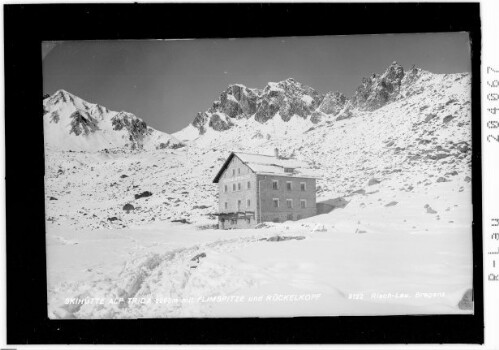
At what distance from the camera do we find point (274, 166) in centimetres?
619

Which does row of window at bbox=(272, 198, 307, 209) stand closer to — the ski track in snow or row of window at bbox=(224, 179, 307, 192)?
row of window at bbox=(224, 179, 307, 192)

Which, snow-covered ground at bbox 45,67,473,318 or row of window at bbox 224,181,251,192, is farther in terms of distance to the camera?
row of window at bbox 224,181,251,192

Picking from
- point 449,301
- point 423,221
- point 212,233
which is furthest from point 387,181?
point 212,233

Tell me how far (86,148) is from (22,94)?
3.86 feet

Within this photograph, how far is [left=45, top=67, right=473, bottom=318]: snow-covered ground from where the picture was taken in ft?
19.0

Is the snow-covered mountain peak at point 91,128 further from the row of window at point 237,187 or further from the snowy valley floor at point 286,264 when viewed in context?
the snowy valley floor at point 286,264

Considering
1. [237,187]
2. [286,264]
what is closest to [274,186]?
Answer: [237,187]

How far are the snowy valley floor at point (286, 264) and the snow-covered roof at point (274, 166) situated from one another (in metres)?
0.74

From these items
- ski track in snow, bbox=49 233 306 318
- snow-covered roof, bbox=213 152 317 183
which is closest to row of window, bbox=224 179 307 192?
snow-covered roof, bbox=213 152 317 183

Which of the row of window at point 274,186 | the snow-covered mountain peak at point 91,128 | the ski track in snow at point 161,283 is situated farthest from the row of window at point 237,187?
the snow-covered mountain peak at point 91,128

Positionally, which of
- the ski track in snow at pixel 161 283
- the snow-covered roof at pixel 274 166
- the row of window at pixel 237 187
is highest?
the snow-covered roof at pixel 274 166

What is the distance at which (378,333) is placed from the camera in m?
5.82

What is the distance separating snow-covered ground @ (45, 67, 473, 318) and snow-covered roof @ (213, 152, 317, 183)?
120mm

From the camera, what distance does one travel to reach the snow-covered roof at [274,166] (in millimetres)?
6145
